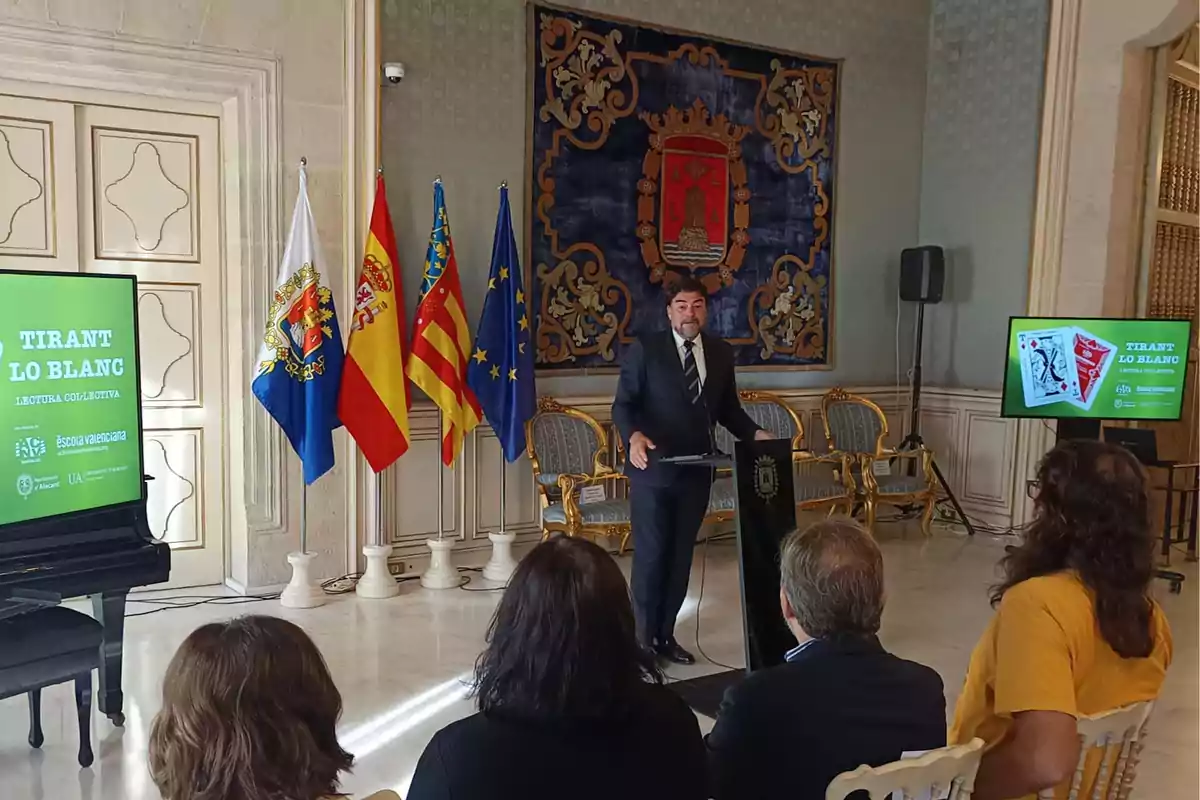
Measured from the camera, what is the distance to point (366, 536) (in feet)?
17.6

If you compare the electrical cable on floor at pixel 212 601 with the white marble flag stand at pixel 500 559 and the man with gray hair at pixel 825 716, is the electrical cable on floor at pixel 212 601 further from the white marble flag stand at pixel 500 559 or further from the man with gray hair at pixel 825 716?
the man with gray hair at pixel 825 716

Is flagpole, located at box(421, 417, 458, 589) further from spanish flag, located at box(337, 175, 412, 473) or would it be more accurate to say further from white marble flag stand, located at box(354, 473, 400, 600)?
spanish flag, located at box(337, 175, 412, 473)

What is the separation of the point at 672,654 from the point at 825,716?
2608 mm

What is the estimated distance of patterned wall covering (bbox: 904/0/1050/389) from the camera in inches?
267

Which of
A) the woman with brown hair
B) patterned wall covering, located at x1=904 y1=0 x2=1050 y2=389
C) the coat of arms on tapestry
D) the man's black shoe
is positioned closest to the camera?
the woman with brown hair

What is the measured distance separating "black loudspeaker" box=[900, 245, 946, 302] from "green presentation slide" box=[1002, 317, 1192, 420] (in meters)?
1.30

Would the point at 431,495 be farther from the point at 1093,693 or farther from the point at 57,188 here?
the point at 1093,693

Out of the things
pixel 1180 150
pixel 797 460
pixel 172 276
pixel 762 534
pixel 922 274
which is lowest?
pixel 797 460

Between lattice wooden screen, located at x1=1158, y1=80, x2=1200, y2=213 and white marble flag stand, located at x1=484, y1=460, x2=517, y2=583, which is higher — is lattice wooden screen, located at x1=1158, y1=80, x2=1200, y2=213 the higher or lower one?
the higher one

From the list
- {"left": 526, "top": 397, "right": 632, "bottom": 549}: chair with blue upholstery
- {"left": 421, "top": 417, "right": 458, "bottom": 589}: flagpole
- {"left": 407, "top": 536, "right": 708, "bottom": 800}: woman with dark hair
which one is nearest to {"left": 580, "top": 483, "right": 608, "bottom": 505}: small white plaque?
{"left": 526, "top": 397, "right": 632, "bottom": 549}: chair with blue upholstery

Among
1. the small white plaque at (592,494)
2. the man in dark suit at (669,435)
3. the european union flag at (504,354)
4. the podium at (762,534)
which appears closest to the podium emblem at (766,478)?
the podium at (762,534)

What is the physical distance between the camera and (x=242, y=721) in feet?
4.41

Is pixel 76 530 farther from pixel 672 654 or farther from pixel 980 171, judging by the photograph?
pixel 980 171

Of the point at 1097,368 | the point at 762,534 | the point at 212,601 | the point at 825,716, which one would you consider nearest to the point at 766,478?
the point at 762,534
